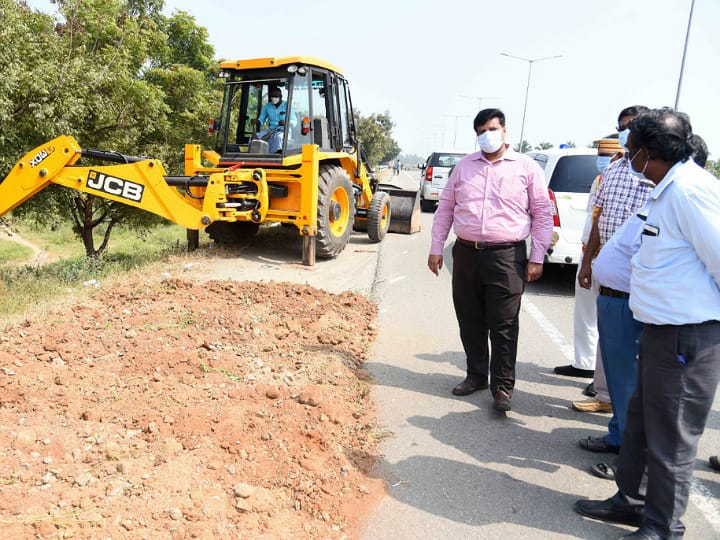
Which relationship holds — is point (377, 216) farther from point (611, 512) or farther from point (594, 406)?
point (611, 512)

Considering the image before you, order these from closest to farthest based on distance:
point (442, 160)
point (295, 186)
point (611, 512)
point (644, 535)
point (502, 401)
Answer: point (644, 535)
point (611, 512)
point (502, 401)
point (295, 186)
point (442, 160)

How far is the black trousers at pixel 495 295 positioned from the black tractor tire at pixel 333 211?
4.64 m

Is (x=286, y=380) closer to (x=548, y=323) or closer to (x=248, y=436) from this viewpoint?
(x=248, y=436)

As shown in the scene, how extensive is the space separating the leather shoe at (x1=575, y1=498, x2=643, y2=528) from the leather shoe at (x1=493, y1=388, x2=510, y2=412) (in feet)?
3.55

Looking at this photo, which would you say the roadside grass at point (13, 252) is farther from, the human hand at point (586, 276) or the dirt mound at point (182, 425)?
→ the human hand at point (586, 276)

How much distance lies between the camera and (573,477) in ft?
10.6

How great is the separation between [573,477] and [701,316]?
1354 mm

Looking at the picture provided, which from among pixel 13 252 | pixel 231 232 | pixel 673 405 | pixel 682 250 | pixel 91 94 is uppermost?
pixel 91 94

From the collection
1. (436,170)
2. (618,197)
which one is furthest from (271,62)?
(436,170)

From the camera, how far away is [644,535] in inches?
99.7

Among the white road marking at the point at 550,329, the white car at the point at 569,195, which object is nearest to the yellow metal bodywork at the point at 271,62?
the white car at the point at 569,195

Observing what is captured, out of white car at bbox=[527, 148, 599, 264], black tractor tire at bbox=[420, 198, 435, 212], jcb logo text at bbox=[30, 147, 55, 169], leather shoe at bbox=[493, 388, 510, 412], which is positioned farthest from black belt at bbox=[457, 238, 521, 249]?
black tractor tire at bbox=[420, 198, 435, 212]

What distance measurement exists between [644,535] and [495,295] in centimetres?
179

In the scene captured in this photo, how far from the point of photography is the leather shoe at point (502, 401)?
3.92 meters
